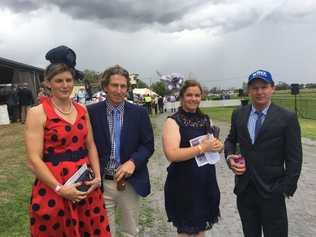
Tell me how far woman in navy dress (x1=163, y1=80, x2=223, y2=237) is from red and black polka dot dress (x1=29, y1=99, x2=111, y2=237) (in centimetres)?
90

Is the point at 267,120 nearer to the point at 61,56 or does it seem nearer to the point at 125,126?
the point at 125,126

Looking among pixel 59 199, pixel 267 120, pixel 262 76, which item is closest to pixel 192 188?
pixel 267 120

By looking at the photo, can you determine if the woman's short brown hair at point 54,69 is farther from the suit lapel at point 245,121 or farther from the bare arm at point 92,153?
the suit lapel at point 245,121

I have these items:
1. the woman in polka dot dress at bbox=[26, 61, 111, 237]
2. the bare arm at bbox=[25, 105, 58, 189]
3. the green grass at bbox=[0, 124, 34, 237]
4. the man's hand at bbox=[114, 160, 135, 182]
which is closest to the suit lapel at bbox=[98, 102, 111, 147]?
the man's hand at bbox=[114, 160, 135, 182]

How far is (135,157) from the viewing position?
4.06m

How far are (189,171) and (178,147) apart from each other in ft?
0.90

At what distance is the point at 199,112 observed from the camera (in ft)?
14.0

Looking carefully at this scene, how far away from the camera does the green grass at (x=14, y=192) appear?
248 inches

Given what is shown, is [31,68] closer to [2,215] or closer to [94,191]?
[2,215]

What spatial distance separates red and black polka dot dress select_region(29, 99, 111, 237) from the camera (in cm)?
342

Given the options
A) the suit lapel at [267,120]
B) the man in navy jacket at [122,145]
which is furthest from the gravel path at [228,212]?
the suit lapel at [267,120]

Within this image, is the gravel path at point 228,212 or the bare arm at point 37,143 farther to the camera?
the gravel path at point 228,212

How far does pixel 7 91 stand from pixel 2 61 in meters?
2.07

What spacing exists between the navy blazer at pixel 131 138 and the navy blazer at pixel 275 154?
85cm
